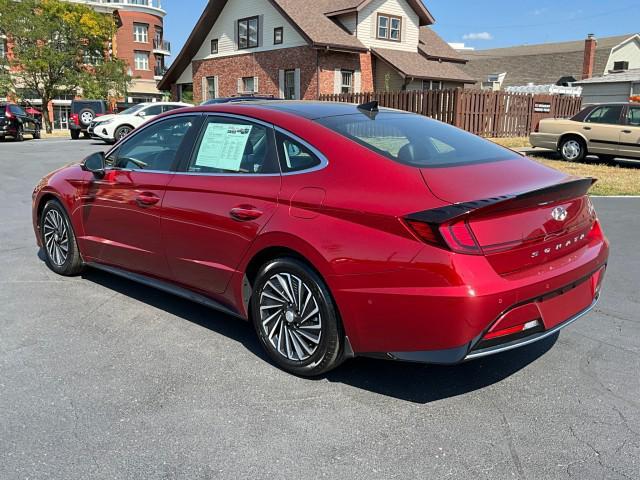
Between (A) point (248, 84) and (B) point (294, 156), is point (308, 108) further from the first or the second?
(A) point (248, 84)

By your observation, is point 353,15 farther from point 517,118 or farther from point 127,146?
point 127,146

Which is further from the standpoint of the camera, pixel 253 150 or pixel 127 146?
pixel 127 146

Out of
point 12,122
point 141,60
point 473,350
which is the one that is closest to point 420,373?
point 473,350

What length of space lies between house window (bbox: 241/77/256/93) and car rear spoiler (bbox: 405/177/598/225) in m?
30.2

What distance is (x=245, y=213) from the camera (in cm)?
365

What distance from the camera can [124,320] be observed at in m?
4.52

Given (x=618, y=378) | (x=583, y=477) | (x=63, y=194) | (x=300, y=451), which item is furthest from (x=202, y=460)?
(x=63, y=194)

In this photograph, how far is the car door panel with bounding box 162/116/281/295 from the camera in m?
3.63

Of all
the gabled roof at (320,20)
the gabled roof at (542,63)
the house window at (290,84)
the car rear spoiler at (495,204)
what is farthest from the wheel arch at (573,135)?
the gabled roof at (542,63)

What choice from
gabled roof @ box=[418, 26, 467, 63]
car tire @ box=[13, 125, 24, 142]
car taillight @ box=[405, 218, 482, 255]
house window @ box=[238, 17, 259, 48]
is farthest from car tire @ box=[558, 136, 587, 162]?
car tire @ box=[13, 125, 24, 142]

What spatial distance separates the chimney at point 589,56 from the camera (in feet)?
155

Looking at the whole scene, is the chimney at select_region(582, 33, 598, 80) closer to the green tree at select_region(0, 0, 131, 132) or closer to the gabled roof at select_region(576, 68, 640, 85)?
the gabled roof at select_region(576, 68, 640, 85)

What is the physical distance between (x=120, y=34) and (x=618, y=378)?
209 feet

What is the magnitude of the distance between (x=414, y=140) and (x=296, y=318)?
135 cm
